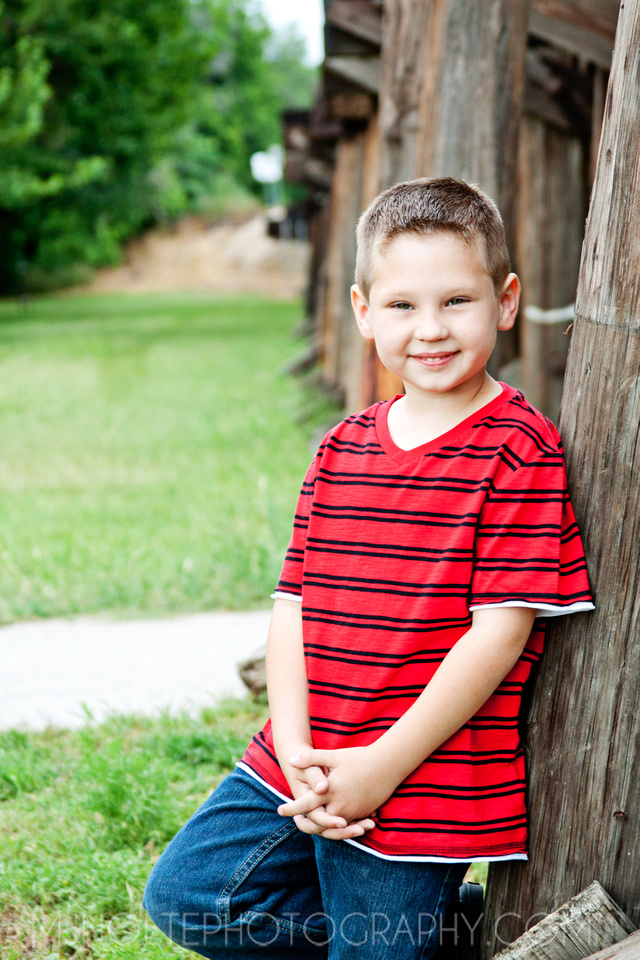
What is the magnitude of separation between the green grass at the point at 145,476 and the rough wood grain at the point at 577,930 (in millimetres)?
2826

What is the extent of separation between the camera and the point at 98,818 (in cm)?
261

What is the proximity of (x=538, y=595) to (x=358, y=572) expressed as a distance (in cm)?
34

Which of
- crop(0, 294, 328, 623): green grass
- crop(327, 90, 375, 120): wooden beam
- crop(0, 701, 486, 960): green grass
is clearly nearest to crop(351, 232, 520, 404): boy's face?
crop(0, 701, 486, 960): green grass

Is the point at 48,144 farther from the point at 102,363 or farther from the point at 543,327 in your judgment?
the point at 543,327

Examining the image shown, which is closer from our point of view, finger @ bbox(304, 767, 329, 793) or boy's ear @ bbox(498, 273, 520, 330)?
finger @ bbox(304, 767, 329, 793)

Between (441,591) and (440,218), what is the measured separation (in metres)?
0.66

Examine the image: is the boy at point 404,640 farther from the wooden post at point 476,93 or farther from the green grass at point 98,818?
the wooden post at point 476,93

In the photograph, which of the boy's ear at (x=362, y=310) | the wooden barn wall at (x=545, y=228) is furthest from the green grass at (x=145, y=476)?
the boy's ear at (x=362, y=310)

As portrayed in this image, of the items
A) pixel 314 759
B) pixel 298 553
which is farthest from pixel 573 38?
pixel 314 759

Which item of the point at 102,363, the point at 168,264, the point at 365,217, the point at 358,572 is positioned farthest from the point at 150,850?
the point at 168,264

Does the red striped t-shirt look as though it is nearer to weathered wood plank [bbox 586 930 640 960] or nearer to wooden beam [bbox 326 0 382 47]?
weathered wood plank [bbox 586 930 640 960]

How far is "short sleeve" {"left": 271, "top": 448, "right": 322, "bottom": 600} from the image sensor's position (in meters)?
1.87

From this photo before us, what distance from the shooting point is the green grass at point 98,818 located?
2182mm

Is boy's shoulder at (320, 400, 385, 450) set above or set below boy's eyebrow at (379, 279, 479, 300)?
below
